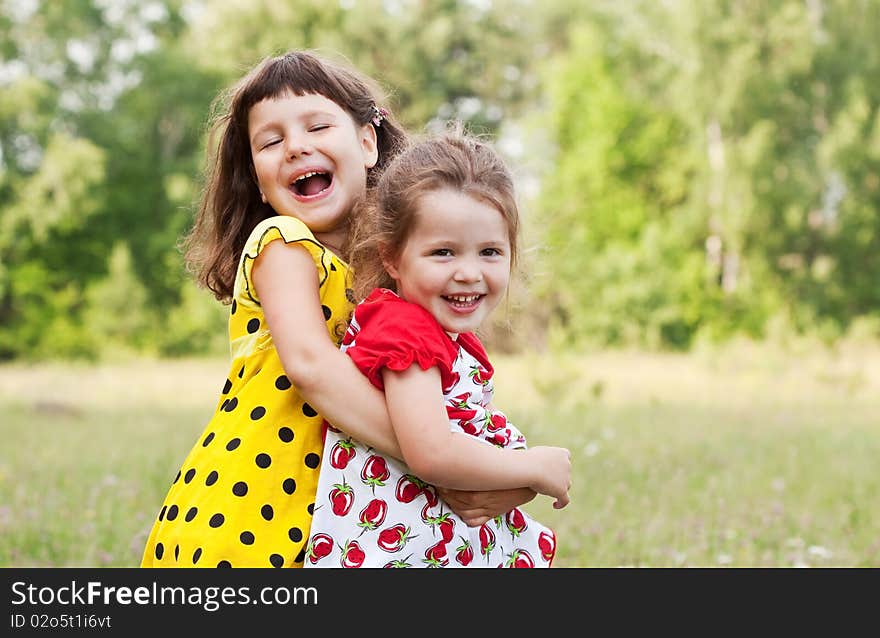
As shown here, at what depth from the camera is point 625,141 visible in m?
26.4

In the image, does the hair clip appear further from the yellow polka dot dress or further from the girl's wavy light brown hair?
→ the yellow polka dot dress

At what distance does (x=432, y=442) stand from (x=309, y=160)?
0.71 meters

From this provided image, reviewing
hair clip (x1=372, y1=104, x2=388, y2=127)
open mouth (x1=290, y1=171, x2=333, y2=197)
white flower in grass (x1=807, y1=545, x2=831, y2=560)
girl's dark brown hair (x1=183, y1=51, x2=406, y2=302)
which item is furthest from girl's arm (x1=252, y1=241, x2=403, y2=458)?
white flower in grass (x1=807, y1=545, x2=831, y2=560)

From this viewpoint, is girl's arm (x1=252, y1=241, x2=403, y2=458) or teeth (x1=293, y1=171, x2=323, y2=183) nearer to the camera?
girl's arm (x1=252, y1=241, x2=403, y2=458)

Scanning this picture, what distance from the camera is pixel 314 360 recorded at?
198cm

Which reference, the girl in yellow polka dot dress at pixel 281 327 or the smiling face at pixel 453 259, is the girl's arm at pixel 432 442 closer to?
the girl in yellow polka dot dress at pixel 281 327

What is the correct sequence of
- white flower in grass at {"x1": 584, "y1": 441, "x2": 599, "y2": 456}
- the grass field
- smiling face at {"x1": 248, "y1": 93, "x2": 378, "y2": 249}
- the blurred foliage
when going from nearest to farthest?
smiling face at {"x1": 248, "y1": 93, "x2": 378, "y2": 249}
the grass field
white flower in grass at {"x1": 584, "y1": 441, "x2": 599, "y2": 456}
the blurred foliage

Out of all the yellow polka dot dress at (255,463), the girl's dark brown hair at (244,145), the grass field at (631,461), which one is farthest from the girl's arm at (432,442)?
the grass field at (631,461)

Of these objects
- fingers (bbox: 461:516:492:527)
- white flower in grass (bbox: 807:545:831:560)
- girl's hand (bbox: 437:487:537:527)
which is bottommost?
fingers (bbox: 461:516:492:527)

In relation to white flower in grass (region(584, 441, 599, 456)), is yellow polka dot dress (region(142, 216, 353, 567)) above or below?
below

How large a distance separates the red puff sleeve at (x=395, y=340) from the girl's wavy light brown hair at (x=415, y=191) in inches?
3.4

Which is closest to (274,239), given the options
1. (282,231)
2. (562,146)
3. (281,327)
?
(282,231)

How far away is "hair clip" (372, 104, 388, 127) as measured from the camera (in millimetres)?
2445

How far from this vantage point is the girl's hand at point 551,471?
204 cm
